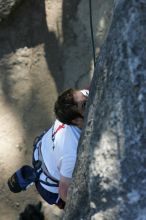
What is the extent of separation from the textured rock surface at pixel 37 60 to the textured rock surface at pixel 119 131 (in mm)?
2553

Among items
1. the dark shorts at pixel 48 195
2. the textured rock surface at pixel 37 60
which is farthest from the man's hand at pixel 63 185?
the textured rock surface at pixel 37 60

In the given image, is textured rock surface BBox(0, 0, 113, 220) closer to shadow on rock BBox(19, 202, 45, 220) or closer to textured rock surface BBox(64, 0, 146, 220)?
shadow on rock BBox(19, 202, 45, 220)

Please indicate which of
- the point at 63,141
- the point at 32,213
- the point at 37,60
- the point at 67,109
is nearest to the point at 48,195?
the point at 63,141

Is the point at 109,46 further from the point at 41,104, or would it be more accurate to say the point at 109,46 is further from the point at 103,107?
the point at 41,104

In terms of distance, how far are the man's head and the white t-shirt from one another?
51 millimetres

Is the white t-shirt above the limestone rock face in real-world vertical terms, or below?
below

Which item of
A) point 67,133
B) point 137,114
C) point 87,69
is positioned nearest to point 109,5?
point 87,69

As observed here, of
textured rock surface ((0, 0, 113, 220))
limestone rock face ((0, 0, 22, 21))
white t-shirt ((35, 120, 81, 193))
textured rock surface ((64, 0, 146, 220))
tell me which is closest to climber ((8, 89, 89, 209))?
white t-shirt ((35, 120, 81, 193))

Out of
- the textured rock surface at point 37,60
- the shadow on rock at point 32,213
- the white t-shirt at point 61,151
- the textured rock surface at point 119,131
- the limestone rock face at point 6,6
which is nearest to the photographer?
the textured rock surface at point 119,131

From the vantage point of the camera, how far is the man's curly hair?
10.7 ft

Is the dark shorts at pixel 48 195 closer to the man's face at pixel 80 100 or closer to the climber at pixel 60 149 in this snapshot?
the climber at pixel 60 149

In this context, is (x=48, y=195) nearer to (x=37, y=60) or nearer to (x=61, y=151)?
(x=61, y=151)

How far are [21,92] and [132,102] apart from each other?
2998 millimetres

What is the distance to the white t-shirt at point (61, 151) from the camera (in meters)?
3.21
